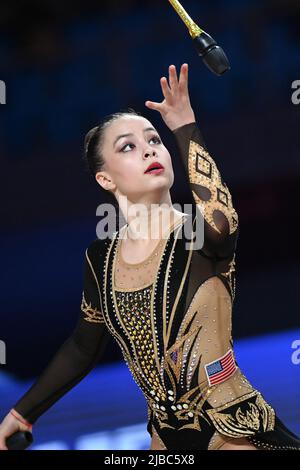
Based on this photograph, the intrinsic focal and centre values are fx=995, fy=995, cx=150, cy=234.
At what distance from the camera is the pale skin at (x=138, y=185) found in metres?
2.66

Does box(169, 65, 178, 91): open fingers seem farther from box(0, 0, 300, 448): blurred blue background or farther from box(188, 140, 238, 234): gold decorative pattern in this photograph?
box(0, 0, 300, 448): blurred blue background

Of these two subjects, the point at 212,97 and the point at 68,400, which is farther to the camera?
the point at 212,97

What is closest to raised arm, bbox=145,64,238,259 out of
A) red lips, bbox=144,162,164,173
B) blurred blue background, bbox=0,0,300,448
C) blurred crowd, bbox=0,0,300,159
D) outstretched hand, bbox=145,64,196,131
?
outstretched hand, bbox=145,64,196,131

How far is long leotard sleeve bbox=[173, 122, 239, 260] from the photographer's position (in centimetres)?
246

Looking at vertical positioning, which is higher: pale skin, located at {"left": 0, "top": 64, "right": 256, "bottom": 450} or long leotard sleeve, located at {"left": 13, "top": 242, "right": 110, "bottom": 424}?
pale skin, located at {"left": 0, "top": 64, "right": 256, "bottom": 450}

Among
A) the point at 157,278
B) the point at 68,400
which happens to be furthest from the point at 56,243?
the point at 157,278

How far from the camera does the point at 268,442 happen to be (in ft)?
8.44

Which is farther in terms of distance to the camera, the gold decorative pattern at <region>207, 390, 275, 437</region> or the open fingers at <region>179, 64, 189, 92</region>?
the gold decorative pattern at <region>207, 390, 275, 437</region>

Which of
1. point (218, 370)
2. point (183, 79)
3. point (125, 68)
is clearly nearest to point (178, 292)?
point (218, 370)

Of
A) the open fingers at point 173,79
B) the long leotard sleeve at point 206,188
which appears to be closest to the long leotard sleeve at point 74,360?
the long leotard sleeve at point 206,188

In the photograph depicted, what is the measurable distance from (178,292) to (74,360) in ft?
1.51

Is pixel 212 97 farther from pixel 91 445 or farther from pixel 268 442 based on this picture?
pixel 268 442

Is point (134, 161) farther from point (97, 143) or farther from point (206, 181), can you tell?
point (206, 181)
